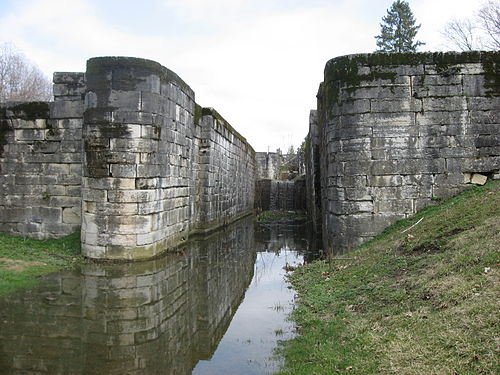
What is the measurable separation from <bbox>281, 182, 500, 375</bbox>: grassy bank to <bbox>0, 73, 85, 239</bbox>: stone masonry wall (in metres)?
5.43

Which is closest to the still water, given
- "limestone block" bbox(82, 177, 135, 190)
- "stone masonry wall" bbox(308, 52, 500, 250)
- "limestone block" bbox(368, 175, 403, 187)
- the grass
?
"limestone block" bbox(82, 177, 135, 190)

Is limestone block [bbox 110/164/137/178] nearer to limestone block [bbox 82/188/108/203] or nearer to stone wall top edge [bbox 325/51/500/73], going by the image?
limestone block [bbox 82/188/108/203]

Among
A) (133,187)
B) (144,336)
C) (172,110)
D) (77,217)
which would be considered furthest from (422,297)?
(77,217)

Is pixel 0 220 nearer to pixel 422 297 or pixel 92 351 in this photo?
pixel 92 351

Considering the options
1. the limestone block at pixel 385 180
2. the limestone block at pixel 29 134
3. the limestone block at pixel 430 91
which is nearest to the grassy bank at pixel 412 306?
the limestone block at pixel 385 180

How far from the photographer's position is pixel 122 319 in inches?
208

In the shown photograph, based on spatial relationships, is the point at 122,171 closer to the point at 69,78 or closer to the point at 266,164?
the point at 69,78

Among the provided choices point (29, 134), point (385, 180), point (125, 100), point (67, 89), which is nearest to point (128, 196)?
point (125, 100)

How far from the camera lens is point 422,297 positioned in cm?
463

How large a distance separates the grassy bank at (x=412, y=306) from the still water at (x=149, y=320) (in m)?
0.43

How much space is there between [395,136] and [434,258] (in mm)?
3904

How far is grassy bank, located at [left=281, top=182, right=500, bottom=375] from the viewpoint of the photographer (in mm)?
3432

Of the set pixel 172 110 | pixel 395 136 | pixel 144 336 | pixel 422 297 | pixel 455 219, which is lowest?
pixel 144 336

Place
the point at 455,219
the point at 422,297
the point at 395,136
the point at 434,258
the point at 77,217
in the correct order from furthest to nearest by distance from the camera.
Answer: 1. the point at 77,217
2. the point at 395,136
3. the point at 455,219
4. the point at 434,258
5. the point at 422,297
